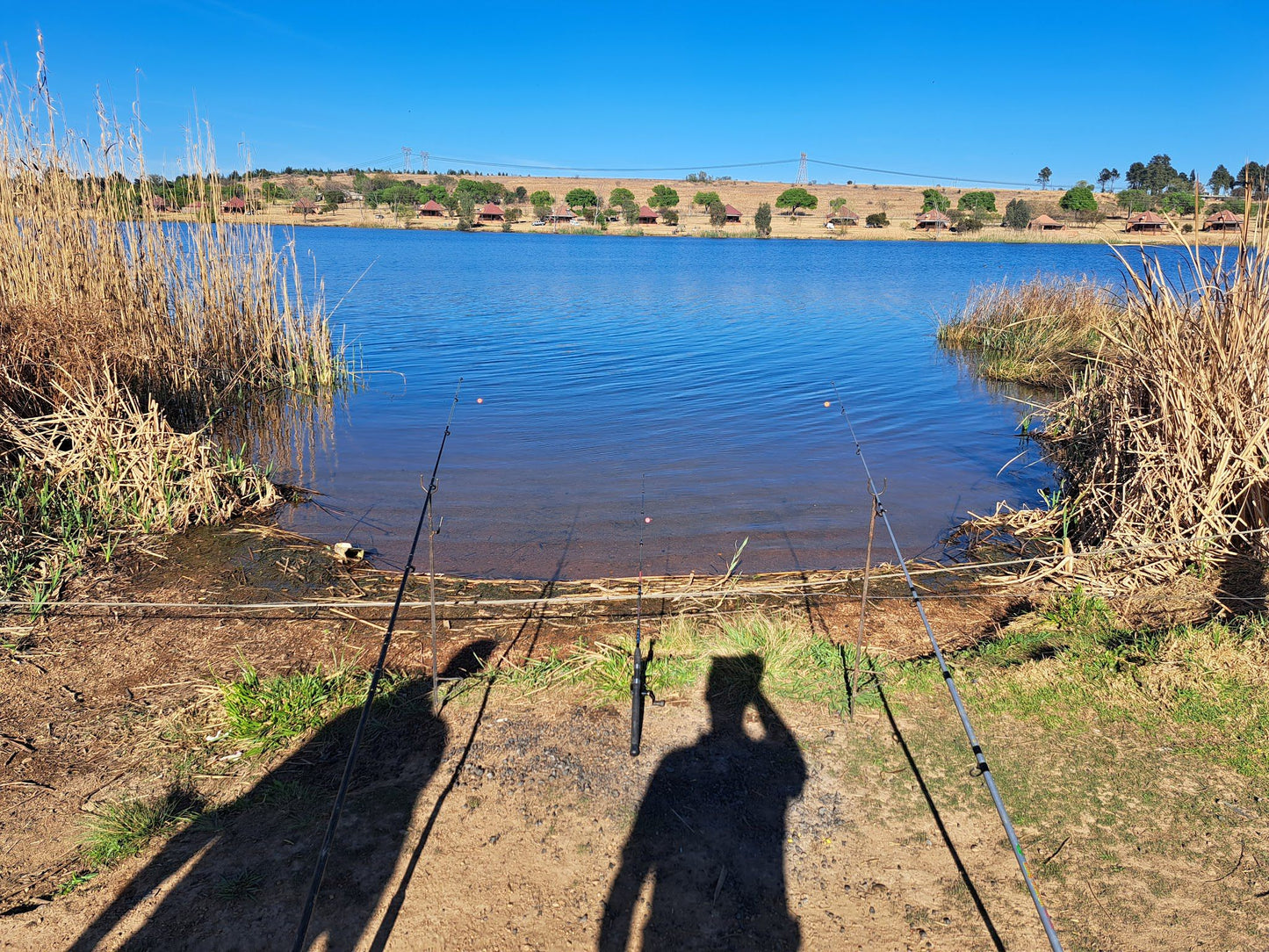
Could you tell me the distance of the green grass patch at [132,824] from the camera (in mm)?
3115

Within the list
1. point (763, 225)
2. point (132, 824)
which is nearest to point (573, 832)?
point (132, 824)

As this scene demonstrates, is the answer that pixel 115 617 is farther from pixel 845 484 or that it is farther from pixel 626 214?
pixel 626 214

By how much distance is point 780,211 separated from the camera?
99062 millimetres

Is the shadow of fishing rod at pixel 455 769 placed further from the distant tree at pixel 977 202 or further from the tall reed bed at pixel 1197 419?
the distant tree at pixel 977 202

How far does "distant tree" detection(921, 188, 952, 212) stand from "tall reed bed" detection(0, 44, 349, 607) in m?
95.7

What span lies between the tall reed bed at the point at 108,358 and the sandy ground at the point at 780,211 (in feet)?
145

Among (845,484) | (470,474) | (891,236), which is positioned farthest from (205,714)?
(891,236)

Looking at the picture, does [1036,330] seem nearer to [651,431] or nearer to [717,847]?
[651,431]

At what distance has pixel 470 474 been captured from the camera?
9.34 m

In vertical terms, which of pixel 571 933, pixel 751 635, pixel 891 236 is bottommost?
pixel 571 933

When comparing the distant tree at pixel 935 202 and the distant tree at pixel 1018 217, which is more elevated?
the distant tree at pixel 935 202

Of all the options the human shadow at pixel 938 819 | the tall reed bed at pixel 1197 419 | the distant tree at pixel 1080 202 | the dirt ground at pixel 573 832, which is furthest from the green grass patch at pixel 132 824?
the distant tree at pixel 1080 202

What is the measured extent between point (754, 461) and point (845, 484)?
4.15 ft

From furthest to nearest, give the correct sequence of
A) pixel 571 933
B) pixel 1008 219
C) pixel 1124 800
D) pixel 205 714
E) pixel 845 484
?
pixel 1008 219
pixel 845 484
pixel 205 714
pixel 1124 800
pixel 571 933
